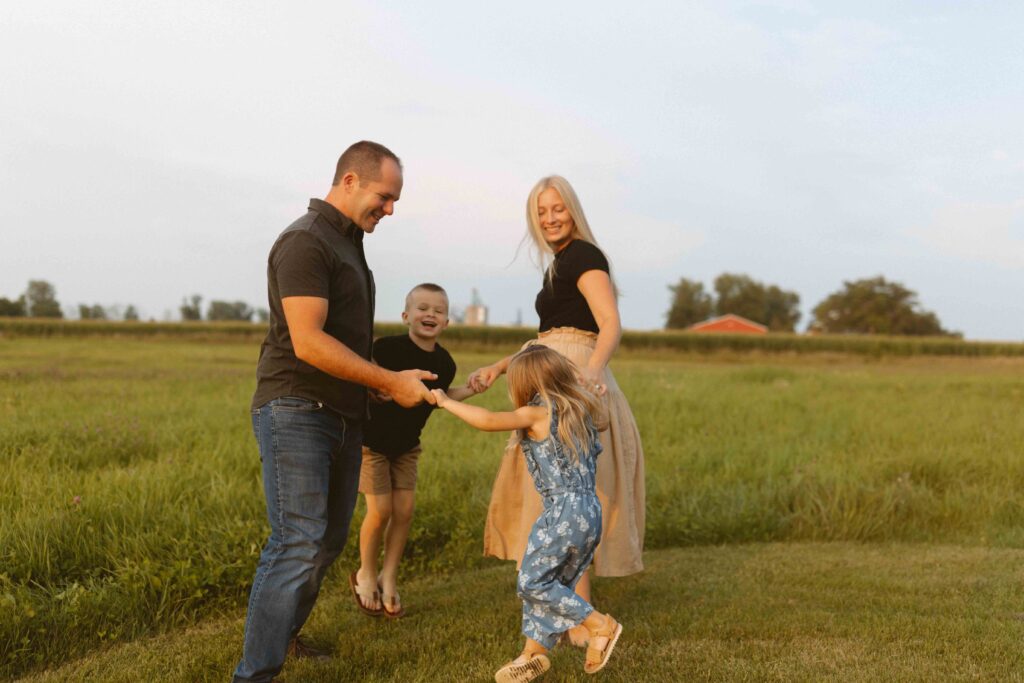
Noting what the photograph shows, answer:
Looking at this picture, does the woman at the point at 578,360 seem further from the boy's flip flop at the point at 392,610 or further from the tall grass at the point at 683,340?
the tall grass at the point at 683,340

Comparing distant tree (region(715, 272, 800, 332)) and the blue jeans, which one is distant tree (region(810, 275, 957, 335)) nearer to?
distant tree (region(715, 272, 800, 332))

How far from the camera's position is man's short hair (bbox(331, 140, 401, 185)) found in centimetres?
352

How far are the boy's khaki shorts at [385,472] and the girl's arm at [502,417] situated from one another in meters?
1.22

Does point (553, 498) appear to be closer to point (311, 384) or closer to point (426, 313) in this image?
point (311, 384)

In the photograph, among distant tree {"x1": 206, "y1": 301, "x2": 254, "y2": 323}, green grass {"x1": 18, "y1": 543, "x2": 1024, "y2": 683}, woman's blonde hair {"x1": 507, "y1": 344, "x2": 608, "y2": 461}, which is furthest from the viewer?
distant tree {"x1": 206, "y1": 301, "x2": 254, "y2": 323}

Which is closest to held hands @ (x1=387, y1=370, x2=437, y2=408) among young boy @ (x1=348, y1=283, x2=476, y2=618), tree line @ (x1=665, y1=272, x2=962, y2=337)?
young boy @ (x1=348, y1=283, x2=476, y2=618)

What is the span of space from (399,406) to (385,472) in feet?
1.39

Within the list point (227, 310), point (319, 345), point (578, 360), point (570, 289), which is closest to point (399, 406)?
point (578, 360)

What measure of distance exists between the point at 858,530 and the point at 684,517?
5.36 ft

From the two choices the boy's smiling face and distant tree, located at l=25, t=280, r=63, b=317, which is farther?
distant tree, located at l=25, t=280, r=63, b=317

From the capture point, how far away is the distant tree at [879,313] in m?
88.1

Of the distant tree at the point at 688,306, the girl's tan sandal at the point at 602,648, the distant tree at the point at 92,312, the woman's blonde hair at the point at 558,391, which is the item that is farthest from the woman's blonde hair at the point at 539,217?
the distant tree at the point at 688,306

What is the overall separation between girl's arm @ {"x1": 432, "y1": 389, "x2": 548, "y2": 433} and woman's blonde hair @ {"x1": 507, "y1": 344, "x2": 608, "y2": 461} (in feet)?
0.17

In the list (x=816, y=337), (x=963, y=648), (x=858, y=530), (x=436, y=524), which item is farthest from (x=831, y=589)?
(x=816, y=337)
